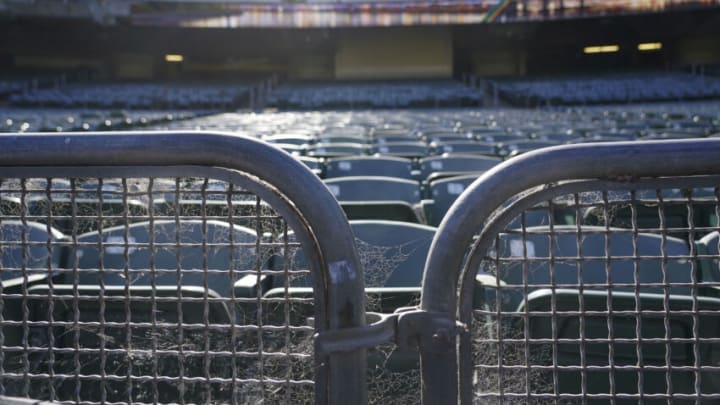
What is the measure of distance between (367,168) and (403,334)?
390 cm

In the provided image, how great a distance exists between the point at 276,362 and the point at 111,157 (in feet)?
1.52

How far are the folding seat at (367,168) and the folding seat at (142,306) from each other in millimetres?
2523

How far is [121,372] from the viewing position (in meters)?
1.58

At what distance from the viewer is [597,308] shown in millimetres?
1678

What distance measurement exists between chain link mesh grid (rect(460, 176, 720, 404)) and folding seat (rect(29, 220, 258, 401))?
1.49 ft

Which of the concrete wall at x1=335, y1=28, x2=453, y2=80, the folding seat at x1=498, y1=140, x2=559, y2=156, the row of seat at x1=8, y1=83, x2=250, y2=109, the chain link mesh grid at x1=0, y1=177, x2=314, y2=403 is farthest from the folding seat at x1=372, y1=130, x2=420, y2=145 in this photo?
the concrete wall at x1=335, y1=28, x2=453, y2=80

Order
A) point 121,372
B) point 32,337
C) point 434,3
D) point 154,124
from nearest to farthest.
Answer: point 121,372 < point 32,337 < point 154,124 < point 434,3

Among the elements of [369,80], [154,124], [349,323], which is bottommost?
[349,323]

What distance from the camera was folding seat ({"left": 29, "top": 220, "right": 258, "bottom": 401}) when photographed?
103 cm

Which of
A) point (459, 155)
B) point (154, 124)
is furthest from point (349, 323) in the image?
point (154, 124)

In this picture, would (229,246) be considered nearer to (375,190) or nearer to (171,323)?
(171,323)

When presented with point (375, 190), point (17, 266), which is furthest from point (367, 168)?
point (17, 266)

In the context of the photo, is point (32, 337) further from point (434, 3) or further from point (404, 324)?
point (434, 3)

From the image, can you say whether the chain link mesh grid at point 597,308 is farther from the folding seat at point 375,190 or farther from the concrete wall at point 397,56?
the concrete wall at point 397,56
